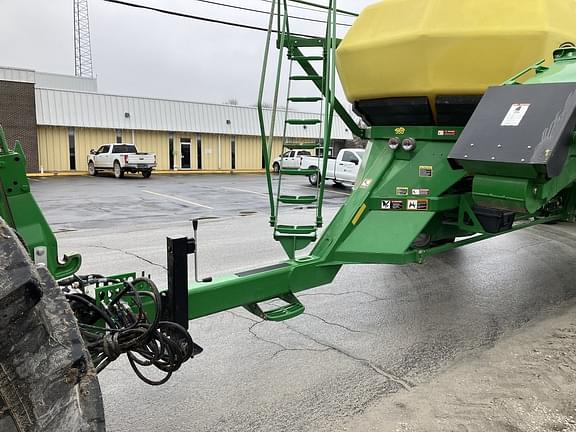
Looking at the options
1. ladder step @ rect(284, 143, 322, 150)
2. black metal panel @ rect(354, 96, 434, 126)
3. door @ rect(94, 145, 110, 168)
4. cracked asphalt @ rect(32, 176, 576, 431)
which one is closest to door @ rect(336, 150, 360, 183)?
cracked asphalt @ rect(32, 176, 576, 431)

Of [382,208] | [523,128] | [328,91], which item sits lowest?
[382,208]

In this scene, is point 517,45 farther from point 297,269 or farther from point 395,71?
point 297,269

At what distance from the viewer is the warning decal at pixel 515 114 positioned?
339cm

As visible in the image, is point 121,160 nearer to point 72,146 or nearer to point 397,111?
point 72,146

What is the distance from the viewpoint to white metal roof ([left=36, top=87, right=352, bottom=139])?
27.3 metres

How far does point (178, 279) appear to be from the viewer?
269cm

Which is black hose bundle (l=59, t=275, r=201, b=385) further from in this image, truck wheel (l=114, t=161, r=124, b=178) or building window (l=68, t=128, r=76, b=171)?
building window (l=68, t=128, r=76, b=171)

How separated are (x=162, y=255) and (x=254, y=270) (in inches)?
180

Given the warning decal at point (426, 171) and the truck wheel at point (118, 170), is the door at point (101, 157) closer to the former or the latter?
the truck wheel at point (118, 170)

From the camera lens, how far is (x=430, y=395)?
3.47 meters

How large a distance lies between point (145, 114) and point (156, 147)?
216 cm

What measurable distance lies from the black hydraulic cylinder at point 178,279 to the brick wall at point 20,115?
26521 mm

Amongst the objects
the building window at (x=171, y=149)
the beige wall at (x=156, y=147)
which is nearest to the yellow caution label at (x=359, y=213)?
the beige wall at (x=156, y=147)

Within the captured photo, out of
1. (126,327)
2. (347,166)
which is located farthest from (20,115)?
(126,327)
